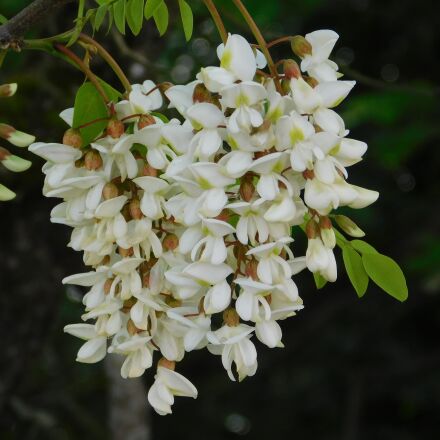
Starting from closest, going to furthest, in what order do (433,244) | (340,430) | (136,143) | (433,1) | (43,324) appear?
(136,143)
(43,324)
(433,244)
(433,1)
(340,430)

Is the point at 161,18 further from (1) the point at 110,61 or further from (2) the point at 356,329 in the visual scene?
(2) the point at 356,329

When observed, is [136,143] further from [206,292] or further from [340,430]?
[340,430]

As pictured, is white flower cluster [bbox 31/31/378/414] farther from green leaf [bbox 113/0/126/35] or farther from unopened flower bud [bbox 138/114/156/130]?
green leaf [bbox 113/0/126/35]

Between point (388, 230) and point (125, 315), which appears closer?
point (125, 315)

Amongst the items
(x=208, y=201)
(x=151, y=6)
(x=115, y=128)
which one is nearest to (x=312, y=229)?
(x=208, y=201)

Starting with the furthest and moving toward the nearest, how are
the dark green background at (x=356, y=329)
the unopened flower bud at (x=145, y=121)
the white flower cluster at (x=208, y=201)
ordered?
1. the dark green background at (x=356, y=329)
2. the unopened flower bud at (x=145, y=121)
3. the white flower cluster at (x=208, y=201)

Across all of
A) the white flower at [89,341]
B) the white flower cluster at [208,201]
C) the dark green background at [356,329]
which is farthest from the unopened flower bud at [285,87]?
the dark green background at [356,329]

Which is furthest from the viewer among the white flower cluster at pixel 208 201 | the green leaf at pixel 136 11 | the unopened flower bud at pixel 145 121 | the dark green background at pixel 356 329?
the dark green background at pixel 356 329

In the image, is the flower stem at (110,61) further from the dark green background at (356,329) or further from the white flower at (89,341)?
the dark green background at (356,329)

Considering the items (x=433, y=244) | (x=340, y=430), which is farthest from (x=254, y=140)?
(x=340, y=430)
